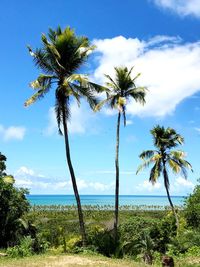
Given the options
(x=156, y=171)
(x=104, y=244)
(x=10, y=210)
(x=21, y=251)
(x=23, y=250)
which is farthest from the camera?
(x=156, y=171)

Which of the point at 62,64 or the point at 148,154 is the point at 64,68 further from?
the point at 148,154

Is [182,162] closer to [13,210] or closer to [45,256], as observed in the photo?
[13,210]

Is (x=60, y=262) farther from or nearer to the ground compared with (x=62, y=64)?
nearer to the ground

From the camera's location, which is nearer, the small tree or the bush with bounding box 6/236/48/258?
the bush with bounding box 6/236/48/258

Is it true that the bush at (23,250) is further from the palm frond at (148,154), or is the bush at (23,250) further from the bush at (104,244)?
the palm frond at (148,154)

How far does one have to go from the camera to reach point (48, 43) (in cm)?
2475

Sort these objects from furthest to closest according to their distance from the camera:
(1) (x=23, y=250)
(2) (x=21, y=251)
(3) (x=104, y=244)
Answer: (3) (x=104, y=244)
(1) (x=23, y=250)
(2) (x=21, y=251)

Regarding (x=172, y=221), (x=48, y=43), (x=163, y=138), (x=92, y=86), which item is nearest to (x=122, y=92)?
(x=92, y=86)

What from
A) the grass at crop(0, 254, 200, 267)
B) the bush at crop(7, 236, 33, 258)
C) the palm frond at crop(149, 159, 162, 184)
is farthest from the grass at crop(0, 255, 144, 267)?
the palm frond at crop(149, 159, 162, 184)

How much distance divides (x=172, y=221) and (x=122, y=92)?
551 inches

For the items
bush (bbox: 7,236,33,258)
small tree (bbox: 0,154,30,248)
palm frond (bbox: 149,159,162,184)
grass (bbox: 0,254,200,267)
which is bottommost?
grass (bbox: 0,254,200,267)

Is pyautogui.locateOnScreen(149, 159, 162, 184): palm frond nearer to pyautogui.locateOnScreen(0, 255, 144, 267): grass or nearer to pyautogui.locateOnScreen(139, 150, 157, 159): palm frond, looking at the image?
pyautogui.locateOnScreen(139, 150, 157, 159): palm frond

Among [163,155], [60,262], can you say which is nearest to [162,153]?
[163,155]

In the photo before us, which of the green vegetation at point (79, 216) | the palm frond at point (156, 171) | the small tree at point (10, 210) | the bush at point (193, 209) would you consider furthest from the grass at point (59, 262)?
the palm frond at point (156, 171)
